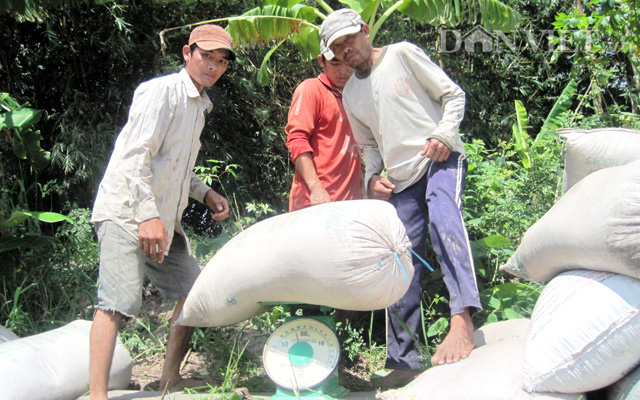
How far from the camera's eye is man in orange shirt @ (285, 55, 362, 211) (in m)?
3.27

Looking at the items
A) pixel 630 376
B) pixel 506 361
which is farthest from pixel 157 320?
pixel 630 376

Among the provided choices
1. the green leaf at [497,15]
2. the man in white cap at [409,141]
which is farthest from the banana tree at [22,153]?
the green leaf at [497,15]

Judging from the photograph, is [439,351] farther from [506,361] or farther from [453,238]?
[453,238]

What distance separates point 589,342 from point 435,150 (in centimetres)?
104

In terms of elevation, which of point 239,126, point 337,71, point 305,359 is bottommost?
point 305,359

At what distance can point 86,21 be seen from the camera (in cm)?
613

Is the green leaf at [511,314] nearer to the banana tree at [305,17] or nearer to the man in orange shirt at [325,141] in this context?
the man in orange shirt at [325,141]

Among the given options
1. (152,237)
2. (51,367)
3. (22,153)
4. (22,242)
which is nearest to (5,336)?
(51,367)

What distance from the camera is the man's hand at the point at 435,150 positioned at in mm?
2744

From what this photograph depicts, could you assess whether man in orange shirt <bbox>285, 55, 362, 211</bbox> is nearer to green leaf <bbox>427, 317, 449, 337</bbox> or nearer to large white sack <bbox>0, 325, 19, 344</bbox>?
green leaf <bbox>427, 317, 449, 337</bbox>

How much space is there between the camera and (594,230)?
2145mm

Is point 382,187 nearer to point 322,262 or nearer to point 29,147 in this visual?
point 322,262

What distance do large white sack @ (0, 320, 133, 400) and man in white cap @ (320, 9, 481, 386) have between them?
137 cm

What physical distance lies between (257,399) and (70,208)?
3768 millimetres
